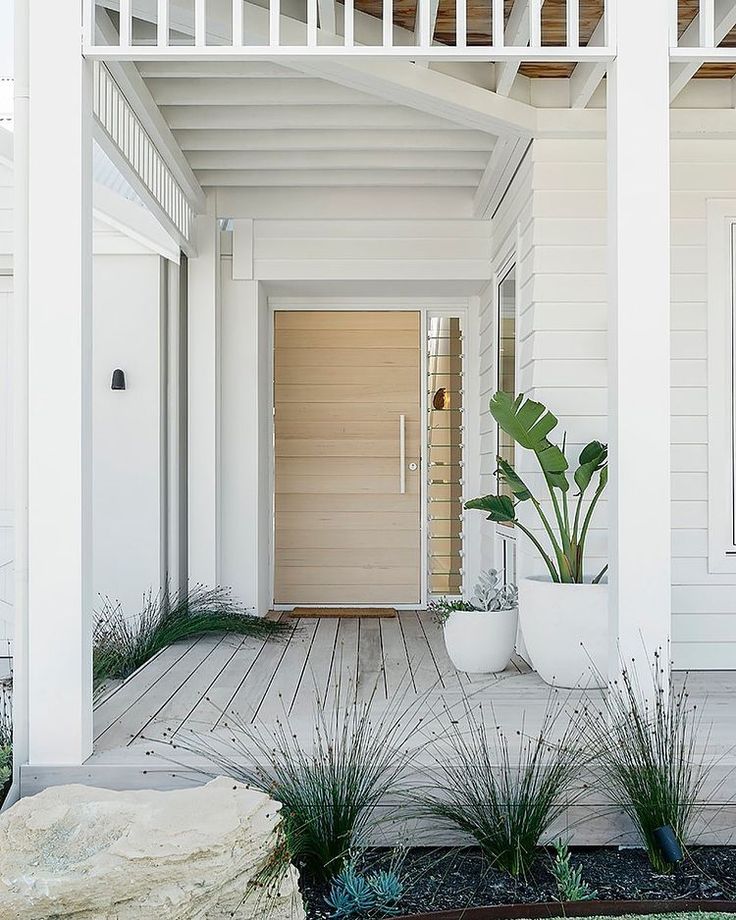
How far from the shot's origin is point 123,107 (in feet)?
14.6

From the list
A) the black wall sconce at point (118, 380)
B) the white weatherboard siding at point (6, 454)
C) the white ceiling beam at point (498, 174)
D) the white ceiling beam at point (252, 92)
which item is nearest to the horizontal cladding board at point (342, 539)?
the black wall sconce at point (118, 380)

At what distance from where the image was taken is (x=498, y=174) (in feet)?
18.9

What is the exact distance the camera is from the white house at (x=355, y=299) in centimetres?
319

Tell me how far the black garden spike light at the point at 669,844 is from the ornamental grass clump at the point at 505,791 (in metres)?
0.28

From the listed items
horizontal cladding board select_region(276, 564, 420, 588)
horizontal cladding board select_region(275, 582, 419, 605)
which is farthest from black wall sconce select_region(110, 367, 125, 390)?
horizontal cladding board select_region(275, 582, 419, 605)

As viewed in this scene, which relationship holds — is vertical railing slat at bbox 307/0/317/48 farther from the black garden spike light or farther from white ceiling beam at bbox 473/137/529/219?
the black garden spike light

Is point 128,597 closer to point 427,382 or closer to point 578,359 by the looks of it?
point 427,382

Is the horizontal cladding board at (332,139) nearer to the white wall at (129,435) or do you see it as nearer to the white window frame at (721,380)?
the white wall at (129,435)

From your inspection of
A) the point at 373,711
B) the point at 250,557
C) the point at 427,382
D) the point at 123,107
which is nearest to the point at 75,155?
the point at 123,107

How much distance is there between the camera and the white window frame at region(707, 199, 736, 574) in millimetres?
4895

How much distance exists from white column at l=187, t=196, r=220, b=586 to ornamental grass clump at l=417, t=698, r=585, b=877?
3428 millimetres

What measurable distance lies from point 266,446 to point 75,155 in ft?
13.8

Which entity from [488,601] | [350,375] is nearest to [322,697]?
[488,601]

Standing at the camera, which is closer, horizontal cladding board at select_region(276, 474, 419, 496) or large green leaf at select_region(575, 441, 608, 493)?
large green leaf at select_region(575, 441, 608, 493)
